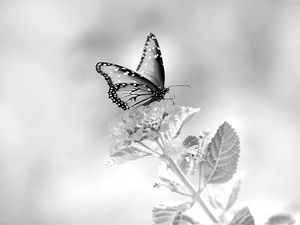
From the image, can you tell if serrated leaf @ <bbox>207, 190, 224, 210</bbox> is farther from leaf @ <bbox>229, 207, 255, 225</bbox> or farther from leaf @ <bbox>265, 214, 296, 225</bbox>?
leaf @ <bbox>265, 214, 296, 225</bbox>

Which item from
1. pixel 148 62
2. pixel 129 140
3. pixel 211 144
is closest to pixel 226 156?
pixel 211 144

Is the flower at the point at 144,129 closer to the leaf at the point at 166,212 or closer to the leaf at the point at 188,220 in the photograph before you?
the leaf at the point at 166,212

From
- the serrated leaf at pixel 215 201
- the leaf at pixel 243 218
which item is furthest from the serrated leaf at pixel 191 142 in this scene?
the leaf at pixel 243 218

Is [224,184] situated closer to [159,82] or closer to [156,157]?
[156,157]

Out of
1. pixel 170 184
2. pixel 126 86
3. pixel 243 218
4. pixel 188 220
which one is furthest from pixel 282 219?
pixel 126 86

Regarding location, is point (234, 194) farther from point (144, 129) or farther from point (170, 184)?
point (144, 129)

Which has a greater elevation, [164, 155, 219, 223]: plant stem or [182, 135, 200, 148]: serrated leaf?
[182, 135, 200, 148]: serrated leaf

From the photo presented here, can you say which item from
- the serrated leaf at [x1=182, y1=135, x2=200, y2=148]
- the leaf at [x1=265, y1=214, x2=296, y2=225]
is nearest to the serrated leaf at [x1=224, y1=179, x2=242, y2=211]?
the serrated leaf at [x1=182, y1=135, x2=200, y2=148]
